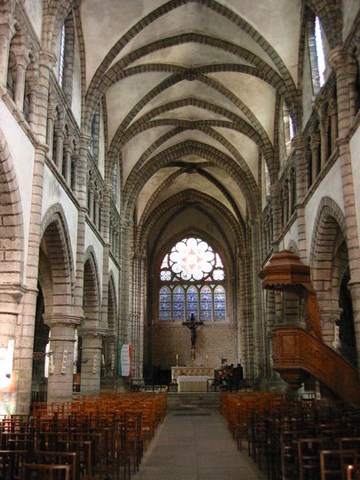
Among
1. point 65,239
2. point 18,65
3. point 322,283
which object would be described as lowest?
point 322,283

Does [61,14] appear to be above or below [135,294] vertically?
above

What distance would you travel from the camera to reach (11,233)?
12.6m

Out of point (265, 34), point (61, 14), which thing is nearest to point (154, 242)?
point (265, 34)

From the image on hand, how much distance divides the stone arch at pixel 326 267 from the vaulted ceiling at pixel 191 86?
5756 millimetres

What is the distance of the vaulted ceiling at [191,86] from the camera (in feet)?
62.9

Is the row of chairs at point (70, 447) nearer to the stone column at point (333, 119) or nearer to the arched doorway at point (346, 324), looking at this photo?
the stone column at point (333, 119)

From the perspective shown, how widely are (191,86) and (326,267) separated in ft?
39.5

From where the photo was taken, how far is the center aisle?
882 cm

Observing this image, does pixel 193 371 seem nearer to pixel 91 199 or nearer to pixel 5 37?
pixel 91 199

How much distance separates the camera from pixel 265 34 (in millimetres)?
19500

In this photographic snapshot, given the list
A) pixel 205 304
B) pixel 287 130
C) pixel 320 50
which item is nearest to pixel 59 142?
pixel 320 50

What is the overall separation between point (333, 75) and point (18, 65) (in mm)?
8589

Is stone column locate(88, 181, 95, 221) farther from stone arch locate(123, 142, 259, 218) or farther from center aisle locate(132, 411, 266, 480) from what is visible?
center aisle locate(132, 411, 266, 480)

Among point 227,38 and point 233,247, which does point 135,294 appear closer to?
point 233,247
